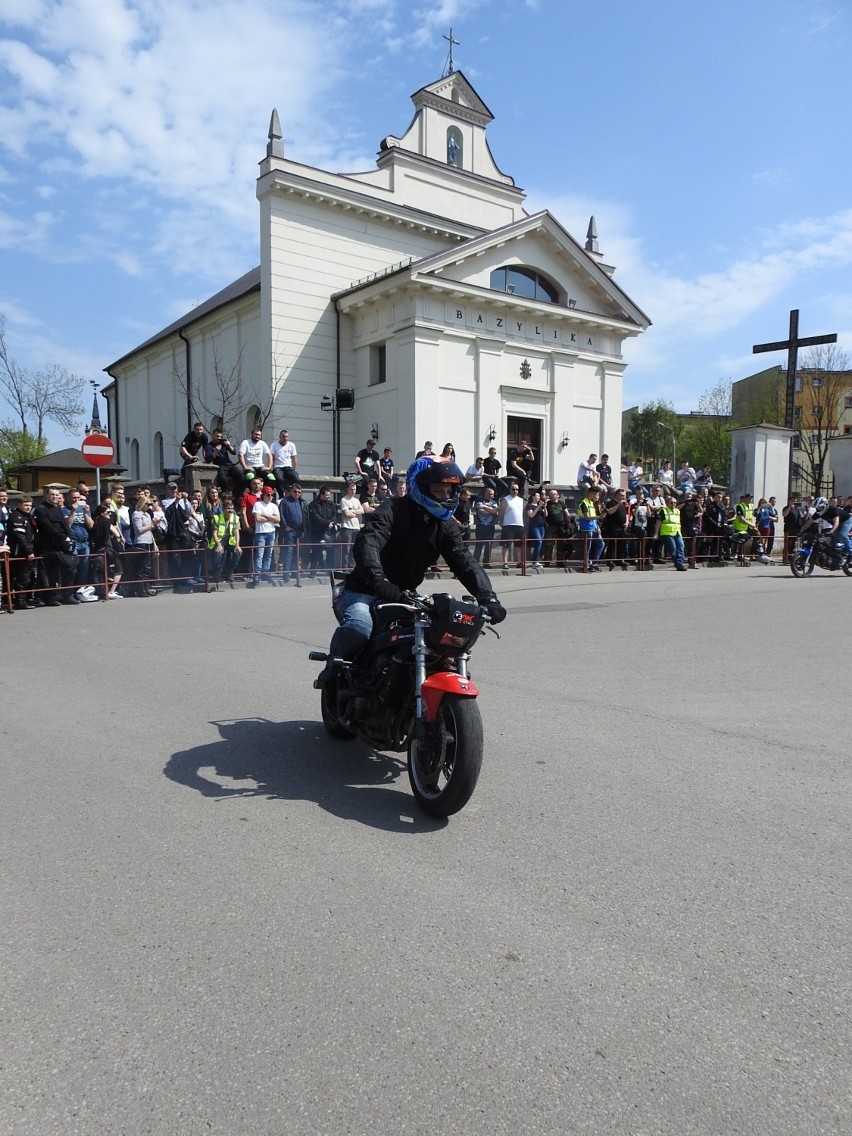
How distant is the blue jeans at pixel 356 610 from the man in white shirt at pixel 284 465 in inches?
537

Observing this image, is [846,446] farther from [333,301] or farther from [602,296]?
[333,301]

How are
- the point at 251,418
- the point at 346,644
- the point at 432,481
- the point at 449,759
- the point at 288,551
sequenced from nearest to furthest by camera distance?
the point at 449,759 → the point at 432,481 → the point at 346,644 → the point at 288,551 → the point at 251,418

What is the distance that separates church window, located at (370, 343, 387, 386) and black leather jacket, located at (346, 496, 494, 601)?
25.6 m

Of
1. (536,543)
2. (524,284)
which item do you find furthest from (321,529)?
(524,284)

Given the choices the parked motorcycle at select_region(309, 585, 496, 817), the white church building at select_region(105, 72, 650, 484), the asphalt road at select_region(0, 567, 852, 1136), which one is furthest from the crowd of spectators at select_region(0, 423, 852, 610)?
the parked motorcycle at select_region(309, 585, 496, 817)

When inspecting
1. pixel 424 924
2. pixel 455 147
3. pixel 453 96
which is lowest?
pixel 424 924

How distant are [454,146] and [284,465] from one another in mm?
22026

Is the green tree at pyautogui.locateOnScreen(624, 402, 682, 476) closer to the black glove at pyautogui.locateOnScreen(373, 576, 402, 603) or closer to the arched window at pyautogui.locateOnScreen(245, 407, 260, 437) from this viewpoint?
the arched window at pyautogui.locateOnScreen(245, 407, 260, 437)

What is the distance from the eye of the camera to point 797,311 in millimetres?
29719

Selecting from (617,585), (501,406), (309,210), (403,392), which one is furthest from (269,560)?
(309,210)

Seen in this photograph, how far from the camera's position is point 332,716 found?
18.9 ft

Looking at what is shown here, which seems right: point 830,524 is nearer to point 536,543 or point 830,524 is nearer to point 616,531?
point 616,531

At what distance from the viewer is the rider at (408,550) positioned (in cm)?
496

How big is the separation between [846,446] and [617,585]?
61.7ft
